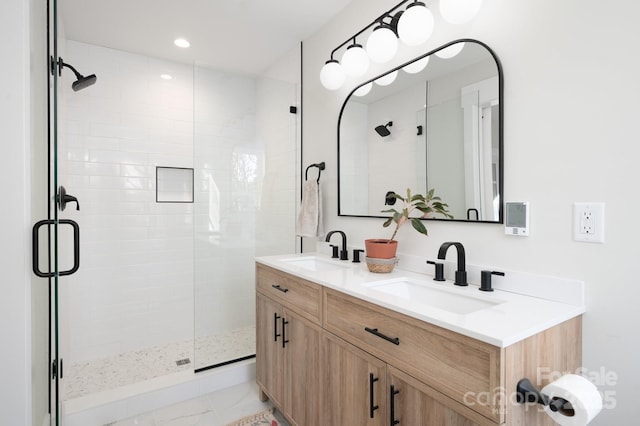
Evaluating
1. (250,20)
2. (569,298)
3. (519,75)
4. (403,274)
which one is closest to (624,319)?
(569,298)

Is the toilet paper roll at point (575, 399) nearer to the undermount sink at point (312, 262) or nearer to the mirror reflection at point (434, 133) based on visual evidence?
the mirror reflection at point (434, 133)

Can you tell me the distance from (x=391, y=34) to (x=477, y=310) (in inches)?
53.6

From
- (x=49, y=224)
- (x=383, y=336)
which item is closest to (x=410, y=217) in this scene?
(x=383, y=336)

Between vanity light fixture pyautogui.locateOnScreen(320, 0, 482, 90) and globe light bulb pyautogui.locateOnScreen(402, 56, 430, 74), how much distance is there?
0.10 meters

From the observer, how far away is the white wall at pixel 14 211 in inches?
40.1

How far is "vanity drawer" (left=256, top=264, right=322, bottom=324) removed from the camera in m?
1.50

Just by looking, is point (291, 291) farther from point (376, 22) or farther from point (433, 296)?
point (376, 22)

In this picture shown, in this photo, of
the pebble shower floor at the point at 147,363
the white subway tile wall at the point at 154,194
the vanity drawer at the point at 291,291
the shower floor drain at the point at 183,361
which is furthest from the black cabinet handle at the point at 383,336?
the shower floor drain at the point at 183,361

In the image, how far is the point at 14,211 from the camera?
104 centimetres

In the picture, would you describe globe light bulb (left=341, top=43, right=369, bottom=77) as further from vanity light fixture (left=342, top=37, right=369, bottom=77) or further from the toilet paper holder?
the toilet paper holder

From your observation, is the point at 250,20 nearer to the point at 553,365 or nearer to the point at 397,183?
the point at 397,183

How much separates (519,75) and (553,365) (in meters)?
1.00

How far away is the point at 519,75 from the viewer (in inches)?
48.4

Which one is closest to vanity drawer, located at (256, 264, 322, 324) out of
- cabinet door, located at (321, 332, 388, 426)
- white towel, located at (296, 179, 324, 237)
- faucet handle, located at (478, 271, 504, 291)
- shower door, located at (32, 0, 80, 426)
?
cabinet door, located at (321, 332, 388, 426)
